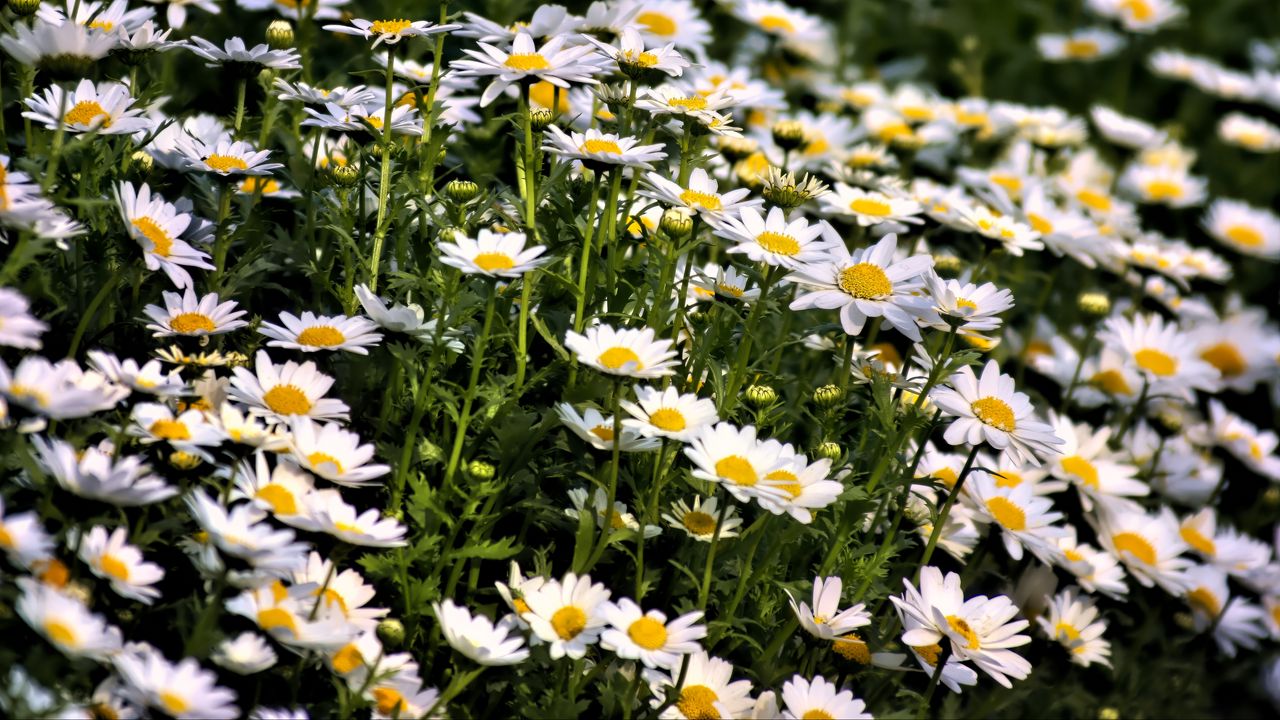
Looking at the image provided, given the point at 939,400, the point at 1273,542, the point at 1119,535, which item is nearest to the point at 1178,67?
the point at 1273,542

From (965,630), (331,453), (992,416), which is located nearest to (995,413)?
(992,416)

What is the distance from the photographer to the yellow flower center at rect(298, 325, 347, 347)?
7.58 ft

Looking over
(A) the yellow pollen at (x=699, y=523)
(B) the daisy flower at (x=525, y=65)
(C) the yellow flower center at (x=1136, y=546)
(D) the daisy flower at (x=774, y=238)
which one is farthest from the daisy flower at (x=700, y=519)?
(C) the yellow flower center at (x=1136, y=546)

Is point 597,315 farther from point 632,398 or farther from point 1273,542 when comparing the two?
point 1273,542

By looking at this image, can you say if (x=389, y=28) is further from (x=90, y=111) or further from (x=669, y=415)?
(x=669, y=415)

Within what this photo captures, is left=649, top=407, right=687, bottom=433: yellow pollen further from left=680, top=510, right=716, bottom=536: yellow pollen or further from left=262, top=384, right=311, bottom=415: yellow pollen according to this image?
left=262, top=384, right=311, bottom=415: yellow pollen

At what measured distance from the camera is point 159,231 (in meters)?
2.41

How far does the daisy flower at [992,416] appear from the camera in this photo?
2428 mm

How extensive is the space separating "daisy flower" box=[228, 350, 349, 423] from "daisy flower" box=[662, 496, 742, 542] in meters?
0.67

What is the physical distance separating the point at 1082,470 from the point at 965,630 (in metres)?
1.13

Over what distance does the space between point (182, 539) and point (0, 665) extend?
39 centimetres

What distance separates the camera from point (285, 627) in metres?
1.88

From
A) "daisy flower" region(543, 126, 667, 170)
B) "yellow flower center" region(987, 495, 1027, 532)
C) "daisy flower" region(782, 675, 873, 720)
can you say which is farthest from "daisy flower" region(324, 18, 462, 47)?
"yellow flower center" region(987, 495, 1027, 532)

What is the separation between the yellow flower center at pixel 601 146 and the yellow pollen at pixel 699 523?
0.73 meters
